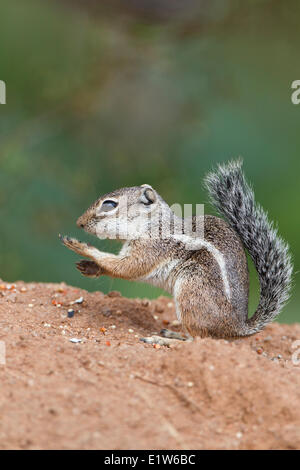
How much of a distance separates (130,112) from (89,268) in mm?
3088

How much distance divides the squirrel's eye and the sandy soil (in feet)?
3.15

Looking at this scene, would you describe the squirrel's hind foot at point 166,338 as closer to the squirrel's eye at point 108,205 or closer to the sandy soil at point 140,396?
the sandy soil at point 140,396

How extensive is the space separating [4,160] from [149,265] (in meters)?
2.41

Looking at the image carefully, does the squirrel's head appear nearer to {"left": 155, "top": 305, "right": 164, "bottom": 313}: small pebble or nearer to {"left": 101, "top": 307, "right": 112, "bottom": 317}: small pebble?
{"left": 101, "top": 307, "right": 112, "bottom": 317}: small pebble

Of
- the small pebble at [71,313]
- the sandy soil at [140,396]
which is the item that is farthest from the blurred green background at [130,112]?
the sandy soil at [140,396]

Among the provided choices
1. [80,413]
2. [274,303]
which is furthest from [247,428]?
[274,303]

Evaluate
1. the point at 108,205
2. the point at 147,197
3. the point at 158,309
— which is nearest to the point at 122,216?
the point at 108,205

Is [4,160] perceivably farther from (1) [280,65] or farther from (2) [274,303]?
(1) [280,65]

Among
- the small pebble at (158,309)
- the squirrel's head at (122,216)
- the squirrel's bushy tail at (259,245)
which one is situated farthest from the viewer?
the small pebble at (158,309)

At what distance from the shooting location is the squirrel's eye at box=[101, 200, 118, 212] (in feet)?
12.7

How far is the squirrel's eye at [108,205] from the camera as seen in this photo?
3.87 metres

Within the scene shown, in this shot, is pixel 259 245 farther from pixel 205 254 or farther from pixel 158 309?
pixel 158 309

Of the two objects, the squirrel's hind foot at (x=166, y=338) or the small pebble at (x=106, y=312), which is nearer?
the squirrel's hind foot at (x=166, y=338)

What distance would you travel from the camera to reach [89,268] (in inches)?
156
